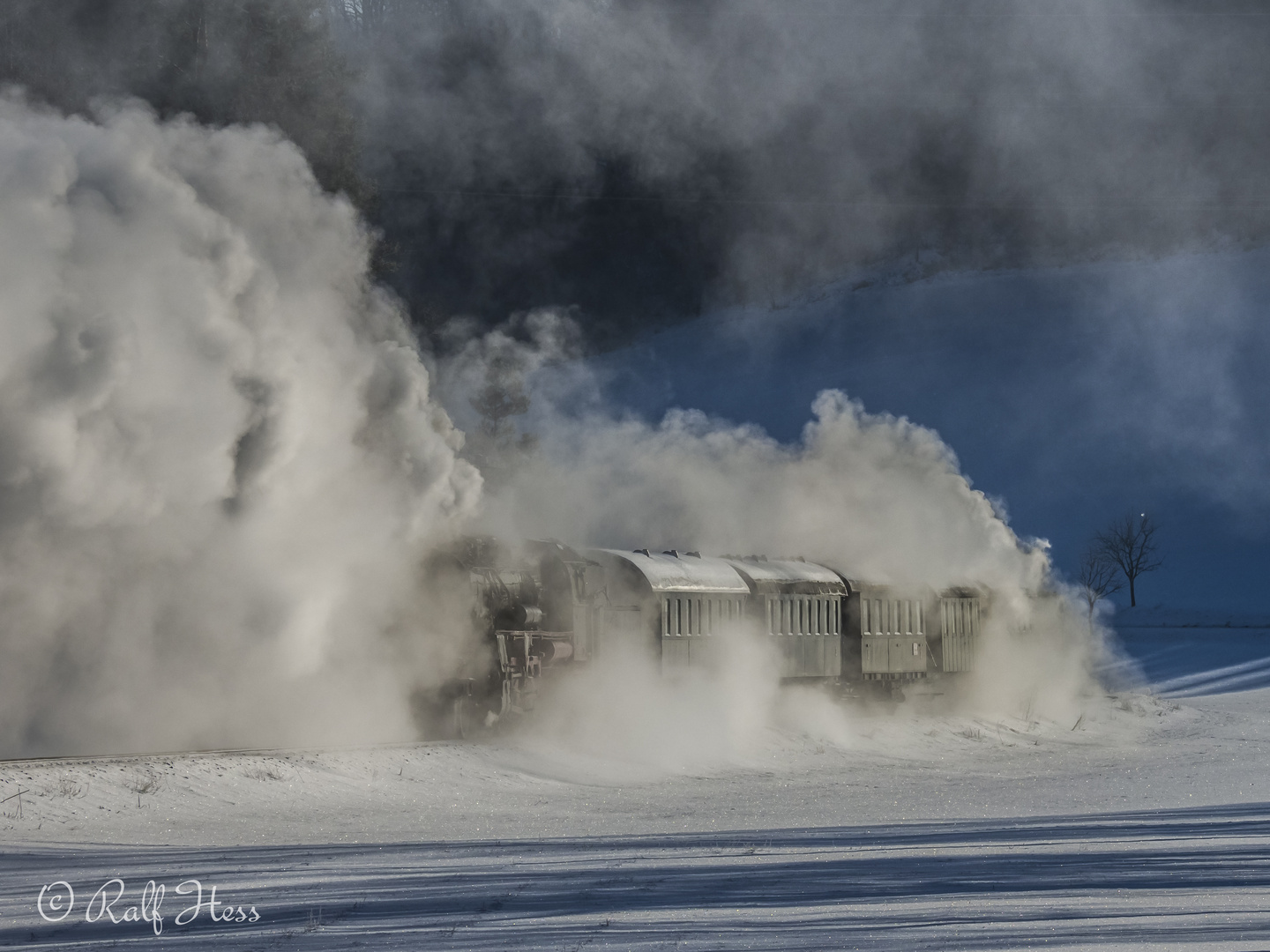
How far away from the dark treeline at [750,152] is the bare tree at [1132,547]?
20503 millimetres

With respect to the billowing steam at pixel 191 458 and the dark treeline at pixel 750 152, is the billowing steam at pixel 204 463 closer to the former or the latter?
the billowing steam at pixel 191 458

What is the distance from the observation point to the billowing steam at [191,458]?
15.4m

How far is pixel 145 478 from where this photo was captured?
53.0 ft

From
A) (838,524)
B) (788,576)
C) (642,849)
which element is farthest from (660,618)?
(642,849)

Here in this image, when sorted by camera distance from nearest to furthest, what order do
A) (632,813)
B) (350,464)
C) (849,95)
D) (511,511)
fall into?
(632,813) < (350,464) < (511,511) < (849,95)

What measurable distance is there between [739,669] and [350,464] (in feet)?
25.2

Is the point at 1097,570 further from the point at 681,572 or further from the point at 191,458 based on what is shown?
the point at 191,458

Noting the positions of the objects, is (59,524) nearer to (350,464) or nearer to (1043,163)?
(350,464)

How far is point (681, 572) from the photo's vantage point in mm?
22406

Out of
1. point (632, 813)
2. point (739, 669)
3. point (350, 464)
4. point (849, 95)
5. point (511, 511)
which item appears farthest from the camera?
point (849, 95)

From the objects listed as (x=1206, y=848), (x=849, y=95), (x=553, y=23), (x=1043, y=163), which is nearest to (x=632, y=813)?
(x=1206, y=848)

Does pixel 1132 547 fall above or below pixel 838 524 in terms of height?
above

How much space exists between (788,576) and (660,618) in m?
3.98

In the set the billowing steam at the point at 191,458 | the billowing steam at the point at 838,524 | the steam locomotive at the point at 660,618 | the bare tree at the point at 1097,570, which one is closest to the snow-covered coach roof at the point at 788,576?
the steam locomotive at the point at 660,618
